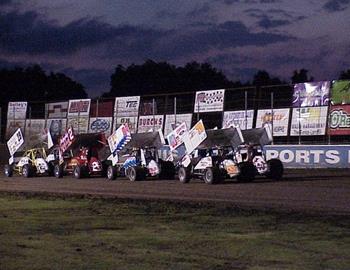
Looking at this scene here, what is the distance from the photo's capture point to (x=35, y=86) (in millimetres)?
85188

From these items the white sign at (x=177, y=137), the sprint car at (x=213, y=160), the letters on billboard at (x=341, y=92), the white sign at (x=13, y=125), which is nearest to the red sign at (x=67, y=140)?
the white sign at (x=177, y=137)

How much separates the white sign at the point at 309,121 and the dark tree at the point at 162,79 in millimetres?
37246

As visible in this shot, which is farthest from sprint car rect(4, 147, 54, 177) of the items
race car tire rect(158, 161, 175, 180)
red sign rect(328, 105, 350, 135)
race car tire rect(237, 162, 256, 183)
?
red sign rect(328, 105, 350, 135)

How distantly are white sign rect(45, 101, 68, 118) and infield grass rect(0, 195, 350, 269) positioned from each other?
1299 inches

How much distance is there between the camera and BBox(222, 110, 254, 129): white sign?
41.2m

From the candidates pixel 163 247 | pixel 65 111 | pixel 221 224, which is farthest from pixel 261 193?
pixel 65 111

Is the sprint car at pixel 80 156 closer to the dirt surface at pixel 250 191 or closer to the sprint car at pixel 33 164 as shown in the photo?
the sprint car at pixel 33 164

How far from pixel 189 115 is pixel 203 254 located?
3369 centimetres

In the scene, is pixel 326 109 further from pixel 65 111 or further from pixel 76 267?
pixel 76 267

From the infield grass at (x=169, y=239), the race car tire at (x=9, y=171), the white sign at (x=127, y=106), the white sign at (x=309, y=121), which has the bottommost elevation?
the infield grass at (x=169, y=239)

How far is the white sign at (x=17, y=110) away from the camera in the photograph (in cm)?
5327

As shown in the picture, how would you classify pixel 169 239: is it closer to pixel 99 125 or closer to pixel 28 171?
pixel 28 171

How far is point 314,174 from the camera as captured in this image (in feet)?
110

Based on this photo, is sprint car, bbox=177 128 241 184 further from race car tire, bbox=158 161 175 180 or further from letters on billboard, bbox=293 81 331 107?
letters on billboard, bbox=293 81 331 107
